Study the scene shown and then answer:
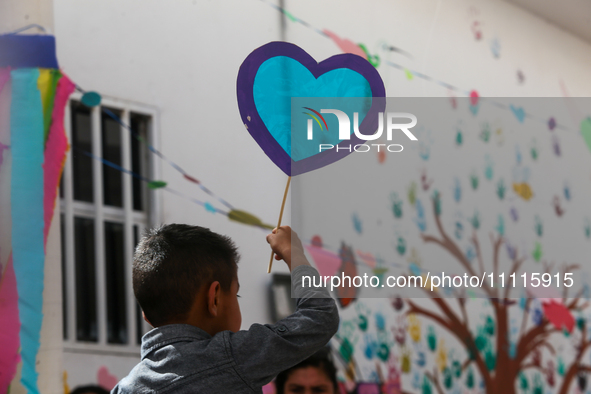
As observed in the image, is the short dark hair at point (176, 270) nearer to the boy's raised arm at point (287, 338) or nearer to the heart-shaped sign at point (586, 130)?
the boy's raised arm at point (287, 338)

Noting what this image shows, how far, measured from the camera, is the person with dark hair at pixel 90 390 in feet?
5.02

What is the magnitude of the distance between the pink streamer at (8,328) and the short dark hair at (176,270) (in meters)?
0.81

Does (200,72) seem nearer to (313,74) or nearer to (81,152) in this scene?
(81,152)

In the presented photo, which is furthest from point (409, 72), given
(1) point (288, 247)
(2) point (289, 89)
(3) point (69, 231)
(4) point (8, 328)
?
(4) point (8, 328)

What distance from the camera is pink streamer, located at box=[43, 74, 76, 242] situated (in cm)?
159

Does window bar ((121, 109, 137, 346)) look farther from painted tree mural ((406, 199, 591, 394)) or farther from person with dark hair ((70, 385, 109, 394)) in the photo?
painted tree mural ((406, 199, 591, 394))

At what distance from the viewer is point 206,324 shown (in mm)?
865

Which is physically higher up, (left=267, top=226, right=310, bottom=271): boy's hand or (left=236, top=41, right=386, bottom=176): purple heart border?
(left=236, top=41, right=386, bottom=176): purple heart border

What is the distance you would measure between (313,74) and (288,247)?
0.45 meters

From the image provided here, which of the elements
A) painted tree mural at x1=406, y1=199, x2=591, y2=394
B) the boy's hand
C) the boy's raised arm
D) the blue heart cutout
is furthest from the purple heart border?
painted tree mural at x1=406, y1=199, x2=591, y2=394

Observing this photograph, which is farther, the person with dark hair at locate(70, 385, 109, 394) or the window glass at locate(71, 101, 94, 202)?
the window glass at locate(71, 101, 94, 202)

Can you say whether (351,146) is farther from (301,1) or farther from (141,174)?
(301,1)

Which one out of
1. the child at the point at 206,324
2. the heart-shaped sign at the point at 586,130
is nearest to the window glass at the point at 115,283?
the child at the point at 206,324

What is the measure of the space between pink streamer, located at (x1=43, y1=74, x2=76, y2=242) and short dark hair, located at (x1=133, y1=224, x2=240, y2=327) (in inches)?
31.3
